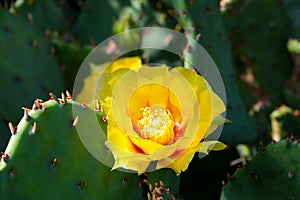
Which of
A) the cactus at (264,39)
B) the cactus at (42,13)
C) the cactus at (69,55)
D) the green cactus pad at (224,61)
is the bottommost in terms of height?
the green cactus pad at (224,61)

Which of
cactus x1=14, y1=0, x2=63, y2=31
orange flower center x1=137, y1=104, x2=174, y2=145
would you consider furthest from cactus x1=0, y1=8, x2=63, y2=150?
orange flower center x1=137, y1=104, x2=174, y2=145

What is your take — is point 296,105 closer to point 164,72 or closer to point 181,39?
point 181,39

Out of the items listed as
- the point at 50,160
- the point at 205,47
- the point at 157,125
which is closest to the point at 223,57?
the point at 205,47

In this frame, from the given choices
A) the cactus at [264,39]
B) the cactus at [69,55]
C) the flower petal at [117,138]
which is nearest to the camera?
the flower petal at [117,138]

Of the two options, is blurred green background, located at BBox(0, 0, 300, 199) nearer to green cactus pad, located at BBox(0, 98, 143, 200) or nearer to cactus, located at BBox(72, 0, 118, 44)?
cactus, located at BBox(72, 0, 118, 44)

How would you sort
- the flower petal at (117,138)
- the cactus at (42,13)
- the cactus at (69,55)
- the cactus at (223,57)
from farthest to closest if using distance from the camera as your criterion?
the cactus at (42,13)
the cactus at (69,55)
the cactus at (223,57)
the flower petal at (117,138)

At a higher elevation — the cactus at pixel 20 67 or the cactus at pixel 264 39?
the cactus at pixel 264 39

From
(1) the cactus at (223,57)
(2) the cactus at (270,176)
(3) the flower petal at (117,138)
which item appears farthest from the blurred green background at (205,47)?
(3) the flower petal at (117,138)

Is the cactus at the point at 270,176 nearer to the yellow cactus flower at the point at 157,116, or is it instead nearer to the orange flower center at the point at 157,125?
the yellow cactus flower at the point at 157,116
